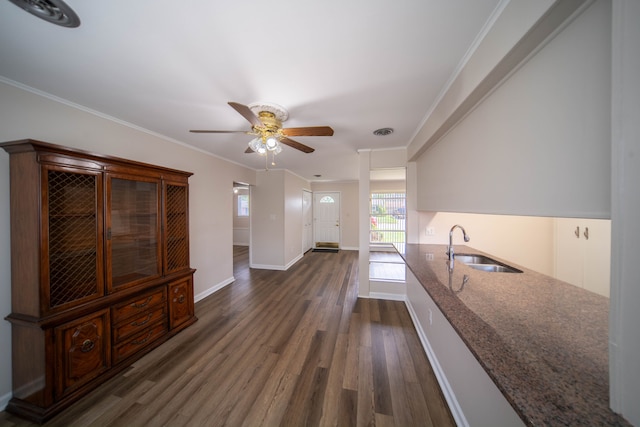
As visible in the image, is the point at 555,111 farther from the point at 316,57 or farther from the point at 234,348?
the point at 234,348

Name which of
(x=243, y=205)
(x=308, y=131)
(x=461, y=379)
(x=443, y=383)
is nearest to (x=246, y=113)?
(x=308, y=131)

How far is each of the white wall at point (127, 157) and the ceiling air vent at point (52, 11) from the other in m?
1.11

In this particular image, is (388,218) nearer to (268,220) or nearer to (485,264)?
(268,220)

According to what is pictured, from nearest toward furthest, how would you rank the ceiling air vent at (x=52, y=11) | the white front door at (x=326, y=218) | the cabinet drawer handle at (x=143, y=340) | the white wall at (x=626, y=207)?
the white wall at (x=626, y=207), the ceiling air vent at (x=52, y=11), the cabinet drawer handle at (x=143, y=340), the white front door at (x=326, y=218)

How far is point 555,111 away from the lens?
816mm

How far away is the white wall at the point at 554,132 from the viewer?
0.66 m

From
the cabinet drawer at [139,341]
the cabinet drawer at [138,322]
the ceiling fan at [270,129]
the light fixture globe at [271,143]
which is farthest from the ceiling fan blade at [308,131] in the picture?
the cabinet drawer at [139,341]

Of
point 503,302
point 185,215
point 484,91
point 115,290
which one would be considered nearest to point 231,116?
point 185,215

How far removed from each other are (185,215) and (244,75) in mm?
1952

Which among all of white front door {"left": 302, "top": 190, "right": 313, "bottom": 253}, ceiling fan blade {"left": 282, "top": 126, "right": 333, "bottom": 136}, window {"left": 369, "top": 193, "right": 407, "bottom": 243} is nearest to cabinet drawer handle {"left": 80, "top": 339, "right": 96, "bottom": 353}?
ceiling fan blade {"left": 282, "top": 126, "right": 333, "bottom": 136}

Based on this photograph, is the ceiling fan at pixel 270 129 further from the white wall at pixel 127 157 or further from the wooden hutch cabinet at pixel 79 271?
the white wall at pixel 127 157

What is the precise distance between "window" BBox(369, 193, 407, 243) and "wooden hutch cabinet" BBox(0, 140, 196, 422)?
5.01m

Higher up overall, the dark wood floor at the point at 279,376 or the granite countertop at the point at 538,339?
the granite countertop at the point at 538,339

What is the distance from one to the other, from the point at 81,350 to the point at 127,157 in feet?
6.18
